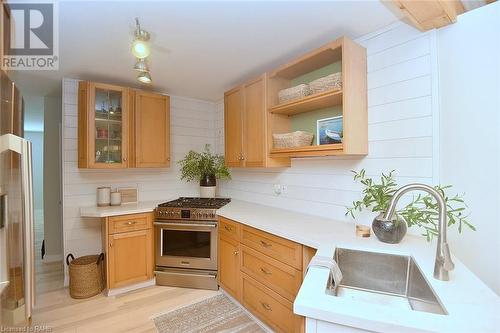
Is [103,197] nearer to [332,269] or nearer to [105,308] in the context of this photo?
[105,308]

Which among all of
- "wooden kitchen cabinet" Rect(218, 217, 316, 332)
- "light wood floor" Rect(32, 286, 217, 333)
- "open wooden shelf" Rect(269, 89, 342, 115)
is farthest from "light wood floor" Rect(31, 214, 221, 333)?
"open wooden shelf" Rect(269, 89, 342, 115)

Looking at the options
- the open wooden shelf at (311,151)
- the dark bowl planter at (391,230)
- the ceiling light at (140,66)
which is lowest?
the dark bowl planter at (391,230)

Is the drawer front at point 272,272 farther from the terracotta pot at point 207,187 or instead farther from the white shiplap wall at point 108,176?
the white shiplap wall at point 108,176

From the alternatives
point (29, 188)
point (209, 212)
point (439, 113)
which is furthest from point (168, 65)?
point (439, 113)

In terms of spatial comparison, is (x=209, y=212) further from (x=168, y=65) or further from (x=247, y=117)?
(x=168, y=65)

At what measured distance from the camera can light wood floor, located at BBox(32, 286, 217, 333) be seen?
2072 millimetres

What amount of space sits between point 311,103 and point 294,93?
0.63 feet

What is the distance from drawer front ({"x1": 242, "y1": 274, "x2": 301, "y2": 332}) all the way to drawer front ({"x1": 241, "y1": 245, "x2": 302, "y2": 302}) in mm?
53

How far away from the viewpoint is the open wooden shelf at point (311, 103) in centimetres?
186

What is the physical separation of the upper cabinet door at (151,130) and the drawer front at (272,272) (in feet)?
5.35

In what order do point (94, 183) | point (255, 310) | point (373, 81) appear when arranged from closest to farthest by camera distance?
point (373, 81) → point (255, 310) → point (94, 183)

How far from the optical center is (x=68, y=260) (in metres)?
2.78

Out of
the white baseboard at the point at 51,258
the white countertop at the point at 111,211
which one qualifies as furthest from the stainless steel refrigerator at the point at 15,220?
the white baseboard at the point at 51,258

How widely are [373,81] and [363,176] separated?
75 centimetres
